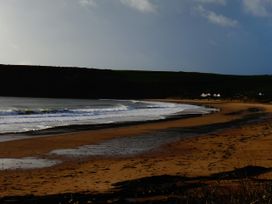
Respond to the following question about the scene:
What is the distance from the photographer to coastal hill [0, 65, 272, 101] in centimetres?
12434

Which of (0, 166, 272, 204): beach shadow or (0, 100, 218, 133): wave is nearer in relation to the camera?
(0, 166, 272, 204): beach shadow

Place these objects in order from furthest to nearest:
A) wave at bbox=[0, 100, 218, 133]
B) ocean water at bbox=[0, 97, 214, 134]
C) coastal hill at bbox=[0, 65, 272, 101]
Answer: coastal hill at bbox=[0, 65, 272, 101] → ocean water at bbox=[0, 97, 214, 134] → wave at bbox=[0, 100, 218, 133]

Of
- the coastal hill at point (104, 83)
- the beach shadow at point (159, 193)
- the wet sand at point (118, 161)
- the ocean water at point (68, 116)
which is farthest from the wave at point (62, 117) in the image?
the coastal hill at point (104, 83)

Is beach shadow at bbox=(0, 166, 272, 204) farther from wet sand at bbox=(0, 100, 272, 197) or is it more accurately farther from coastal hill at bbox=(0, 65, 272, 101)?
coastal hill at bbox=(0, 65, 272, 101)

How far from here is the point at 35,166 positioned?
44.0ft

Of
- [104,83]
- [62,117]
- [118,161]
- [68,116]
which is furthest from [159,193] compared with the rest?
[104,83]

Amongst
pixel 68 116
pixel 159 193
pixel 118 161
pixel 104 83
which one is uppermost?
pixel 104 83

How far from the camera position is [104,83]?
134625mm

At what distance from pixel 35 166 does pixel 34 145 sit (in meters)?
4.82

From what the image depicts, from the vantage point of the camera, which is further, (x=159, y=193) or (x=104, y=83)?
(x=104, y=83)

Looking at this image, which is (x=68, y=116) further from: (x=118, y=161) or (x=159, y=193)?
(x=159, y=193)

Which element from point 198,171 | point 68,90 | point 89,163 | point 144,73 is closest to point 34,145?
point 89,163

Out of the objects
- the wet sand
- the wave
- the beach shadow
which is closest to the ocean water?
the wave

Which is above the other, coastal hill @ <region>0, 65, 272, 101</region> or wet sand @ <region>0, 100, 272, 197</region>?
coastal hill @ <region>0, 65, 272, 101</region>
